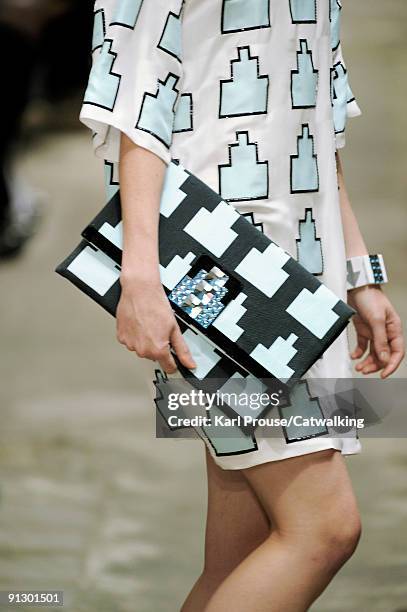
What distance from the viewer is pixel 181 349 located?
1.31 meters

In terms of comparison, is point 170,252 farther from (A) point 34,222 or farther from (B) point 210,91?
(A) point 34,222

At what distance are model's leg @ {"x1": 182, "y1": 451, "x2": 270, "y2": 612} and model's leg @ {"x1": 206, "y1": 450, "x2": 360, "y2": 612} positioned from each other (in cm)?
13

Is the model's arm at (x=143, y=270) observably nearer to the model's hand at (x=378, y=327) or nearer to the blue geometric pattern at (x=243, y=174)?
the blue geometric pattern at (x=243, y=174)

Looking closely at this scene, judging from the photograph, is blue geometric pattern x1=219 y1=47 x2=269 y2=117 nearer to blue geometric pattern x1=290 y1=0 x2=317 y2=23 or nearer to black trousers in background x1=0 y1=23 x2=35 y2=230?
blue geometric pattern x1=290 y1=0 x2=317 y2=23

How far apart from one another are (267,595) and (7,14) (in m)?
5.64

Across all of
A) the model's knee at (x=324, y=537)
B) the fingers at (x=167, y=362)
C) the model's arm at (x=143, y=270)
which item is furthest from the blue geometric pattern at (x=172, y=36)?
the model's knee at (x=324, y=537)

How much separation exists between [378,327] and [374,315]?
0.02 m

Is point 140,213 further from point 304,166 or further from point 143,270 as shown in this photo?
point 304,166

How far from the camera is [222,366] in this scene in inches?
52.7

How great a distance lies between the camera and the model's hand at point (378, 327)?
1.57 m

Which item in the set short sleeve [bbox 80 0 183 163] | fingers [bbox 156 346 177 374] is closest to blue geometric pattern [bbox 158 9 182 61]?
short sleeve [bbox 80 0 183 163]

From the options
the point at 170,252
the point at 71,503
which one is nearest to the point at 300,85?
the point at 170,252

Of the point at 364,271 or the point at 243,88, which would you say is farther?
the point at 364,271

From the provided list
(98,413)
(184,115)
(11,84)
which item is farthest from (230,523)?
(11,84)
